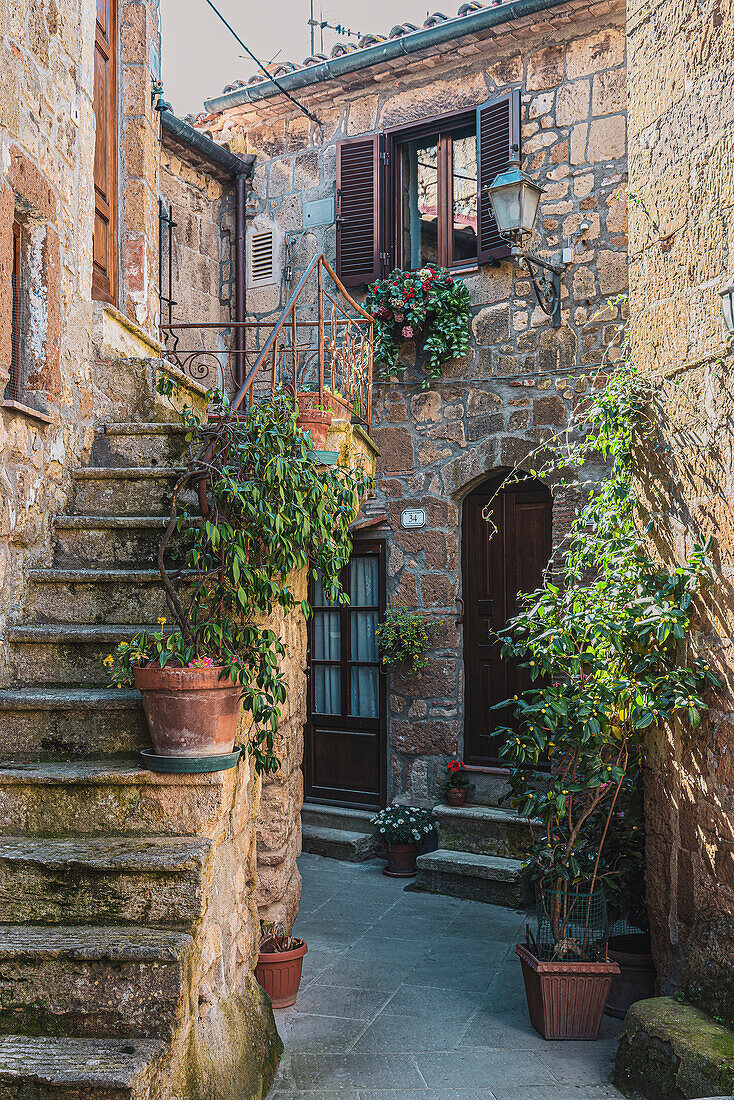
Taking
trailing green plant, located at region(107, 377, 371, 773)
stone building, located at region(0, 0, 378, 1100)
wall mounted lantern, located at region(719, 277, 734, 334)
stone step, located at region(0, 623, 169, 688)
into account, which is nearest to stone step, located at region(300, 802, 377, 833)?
stone building, located at region(0, 0, 378, 1100)

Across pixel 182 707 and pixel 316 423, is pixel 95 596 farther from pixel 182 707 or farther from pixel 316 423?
pixel 316 423

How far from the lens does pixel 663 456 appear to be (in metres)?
3.69

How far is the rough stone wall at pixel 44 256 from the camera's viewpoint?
3.26 metres

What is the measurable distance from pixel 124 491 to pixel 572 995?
A: 2782 millimetres

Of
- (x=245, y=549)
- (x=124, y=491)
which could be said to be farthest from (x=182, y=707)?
(x=124, y=491)

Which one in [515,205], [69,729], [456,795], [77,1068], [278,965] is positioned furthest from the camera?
[456,795]

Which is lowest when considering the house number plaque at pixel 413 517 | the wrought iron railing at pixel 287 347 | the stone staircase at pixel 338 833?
the stone staircase at pixel 338 833

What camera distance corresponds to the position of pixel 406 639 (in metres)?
6.74

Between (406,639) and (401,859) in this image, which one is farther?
(406,639)

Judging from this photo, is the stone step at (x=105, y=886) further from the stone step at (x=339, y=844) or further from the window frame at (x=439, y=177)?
the window frame at (x=439, y=177)

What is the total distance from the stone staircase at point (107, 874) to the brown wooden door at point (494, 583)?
3.28 metres

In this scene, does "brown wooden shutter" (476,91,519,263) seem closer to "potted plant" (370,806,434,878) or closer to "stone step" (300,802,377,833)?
"potted plant" (370,806,434,878)

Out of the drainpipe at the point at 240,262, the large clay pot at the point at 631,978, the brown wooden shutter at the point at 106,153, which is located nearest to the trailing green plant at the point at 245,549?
the large clay pot at the point at 631,978

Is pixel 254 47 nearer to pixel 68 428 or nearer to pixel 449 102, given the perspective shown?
pixel 449 102
